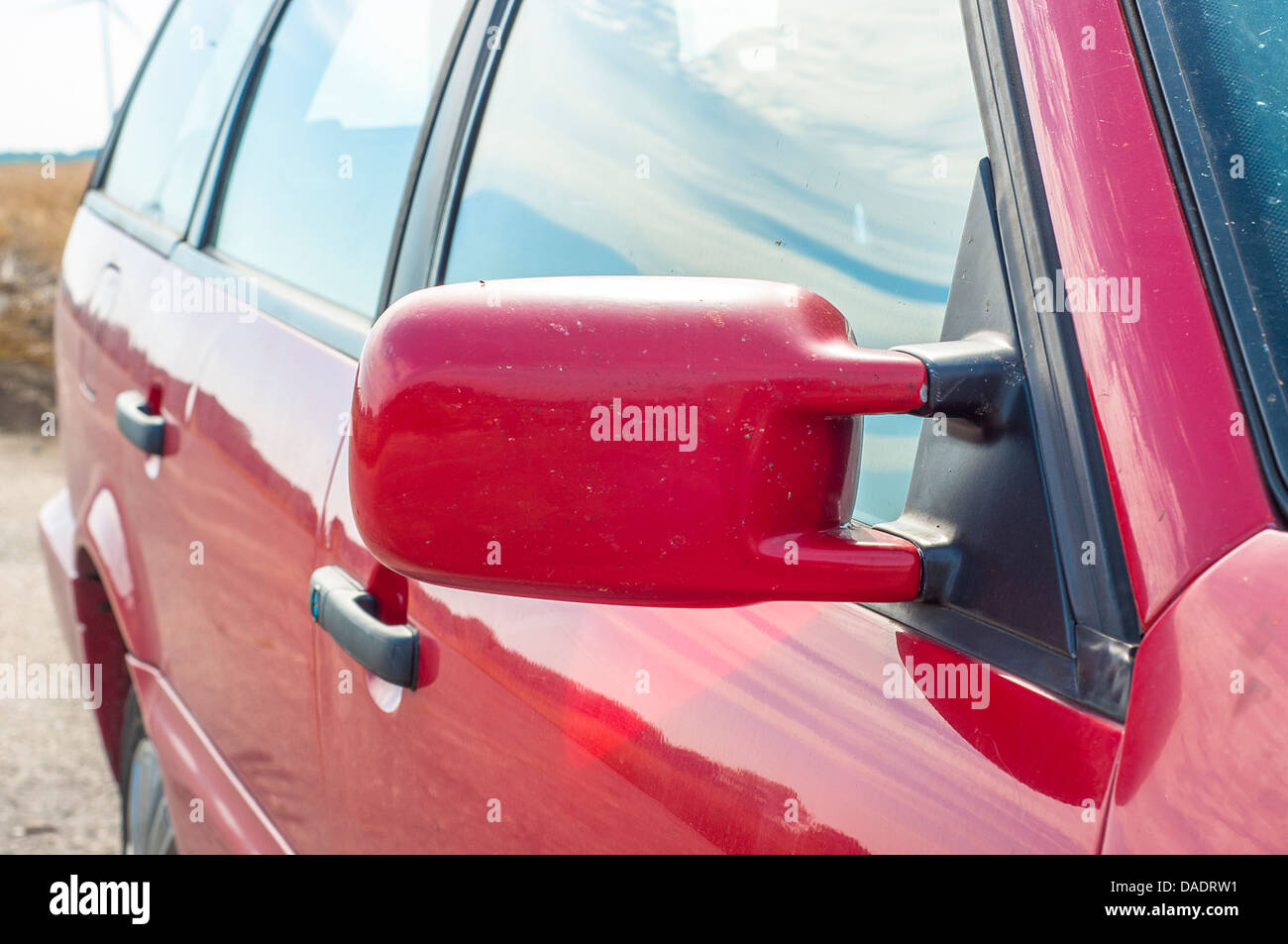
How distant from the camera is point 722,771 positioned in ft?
3.38

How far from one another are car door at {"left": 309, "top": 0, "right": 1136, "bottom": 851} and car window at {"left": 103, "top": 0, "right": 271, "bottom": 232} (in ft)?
4.00

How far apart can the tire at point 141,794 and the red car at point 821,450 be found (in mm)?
968

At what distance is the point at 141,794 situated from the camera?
107 inches

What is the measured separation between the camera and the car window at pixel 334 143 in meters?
1.86

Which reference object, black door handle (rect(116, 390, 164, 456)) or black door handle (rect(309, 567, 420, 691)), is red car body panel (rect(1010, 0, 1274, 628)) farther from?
black door handle (rect(116, 390, 164, 456))

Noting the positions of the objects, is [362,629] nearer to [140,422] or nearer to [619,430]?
[619,430]

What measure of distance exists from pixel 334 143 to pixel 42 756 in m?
2.81

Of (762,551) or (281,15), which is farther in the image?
(281,15)

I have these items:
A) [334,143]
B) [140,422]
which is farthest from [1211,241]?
[140,422]

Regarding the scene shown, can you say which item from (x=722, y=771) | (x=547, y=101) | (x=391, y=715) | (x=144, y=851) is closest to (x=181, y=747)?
(x=144, y=851)

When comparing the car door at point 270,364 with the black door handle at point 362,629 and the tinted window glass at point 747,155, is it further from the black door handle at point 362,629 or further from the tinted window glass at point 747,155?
the tinted window glass at point 747,155
